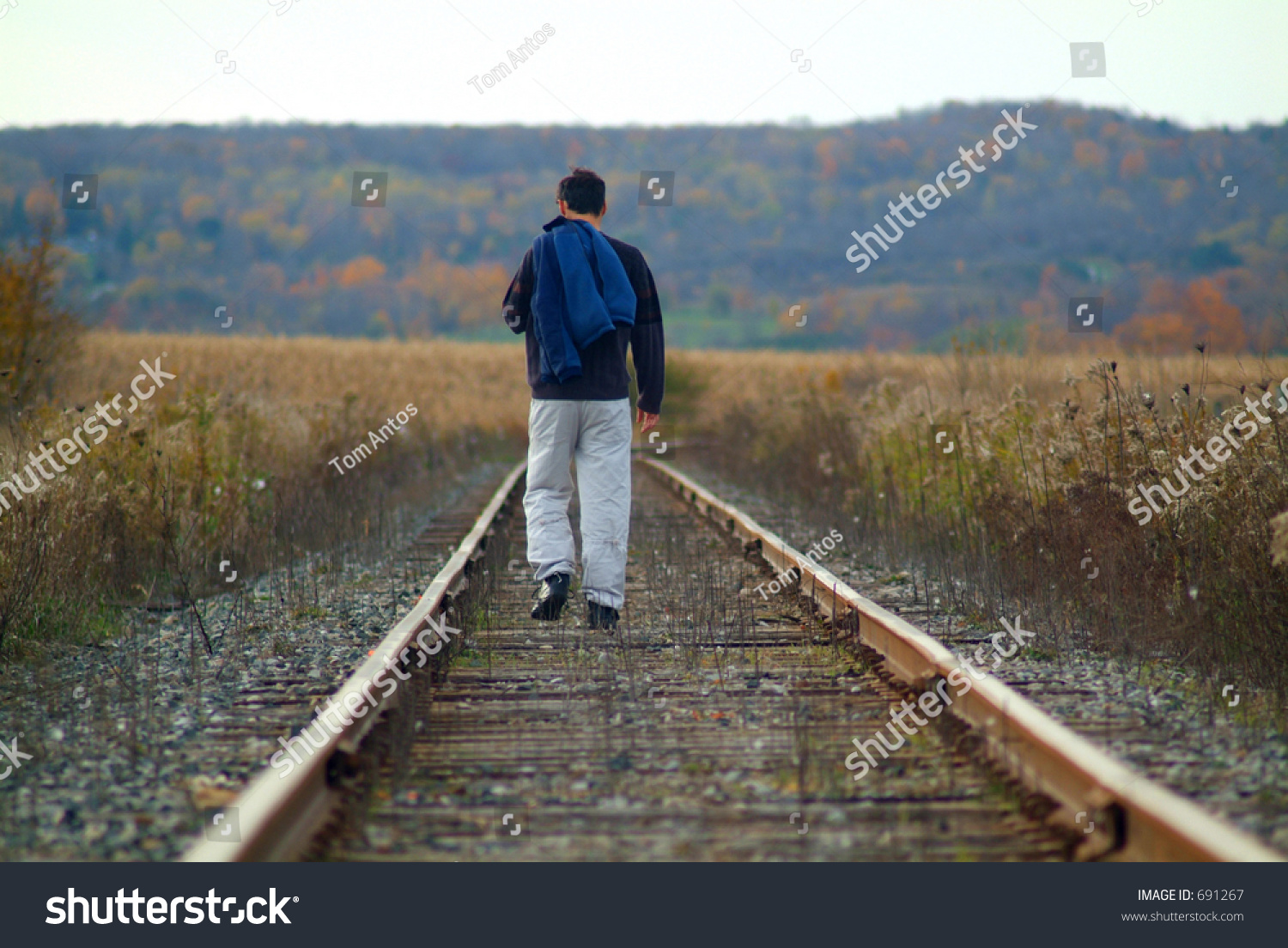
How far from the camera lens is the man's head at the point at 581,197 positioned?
220 inches

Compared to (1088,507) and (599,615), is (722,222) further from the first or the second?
(599,615)

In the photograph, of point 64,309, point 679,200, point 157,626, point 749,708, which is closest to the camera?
point 749,708

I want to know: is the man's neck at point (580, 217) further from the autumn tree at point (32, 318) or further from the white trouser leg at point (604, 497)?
the autumn tree at point (32, 318)

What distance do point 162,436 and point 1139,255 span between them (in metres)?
97.9

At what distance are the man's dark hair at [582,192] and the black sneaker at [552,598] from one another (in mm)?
1813

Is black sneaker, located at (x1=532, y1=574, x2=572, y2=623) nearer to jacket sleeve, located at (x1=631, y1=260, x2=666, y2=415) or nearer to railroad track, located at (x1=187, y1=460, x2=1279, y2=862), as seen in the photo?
railroad track, located at (x1=187, y1=460, x2=1279, y2=862)

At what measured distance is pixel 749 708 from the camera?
4145 mm

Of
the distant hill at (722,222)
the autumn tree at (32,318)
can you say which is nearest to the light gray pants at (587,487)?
the autumn tree at (32,318)

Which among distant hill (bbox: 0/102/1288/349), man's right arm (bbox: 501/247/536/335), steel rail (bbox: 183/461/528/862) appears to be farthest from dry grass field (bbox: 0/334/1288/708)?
distant hill (bbox: 0/102/1288/349)

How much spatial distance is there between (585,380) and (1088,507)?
278 cm

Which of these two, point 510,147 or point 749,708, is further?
point 510,147

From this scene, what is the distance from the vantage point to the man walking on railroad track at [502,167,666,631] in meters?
5.39

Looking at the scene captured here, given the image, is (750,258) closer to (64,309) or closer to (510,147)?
(510,147)

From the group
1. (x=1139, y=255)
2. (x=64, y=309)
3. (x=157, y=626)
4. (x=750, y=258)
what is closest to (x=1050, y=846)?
(x=157, y=626)
